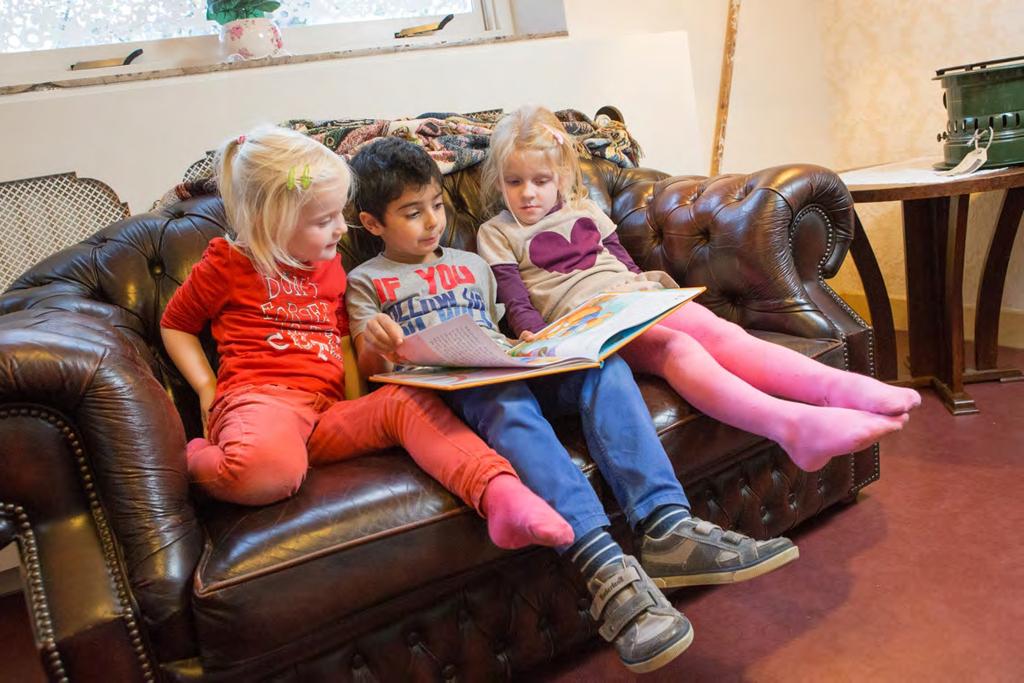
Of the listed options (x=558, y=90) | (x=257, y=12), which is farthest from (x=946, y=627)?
(x=257, y=12)

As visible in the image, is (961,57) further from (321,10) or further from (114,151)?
(114,151)

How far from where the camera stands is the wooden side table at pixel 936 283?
221cm

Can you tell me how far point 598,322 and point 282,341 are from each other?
1.89ft

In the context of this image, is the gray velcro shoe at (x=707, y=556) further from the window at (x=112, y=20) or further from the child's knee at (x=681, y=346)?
the window at (x=112, y=20)

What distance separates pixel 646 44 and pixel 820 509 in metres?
1.66

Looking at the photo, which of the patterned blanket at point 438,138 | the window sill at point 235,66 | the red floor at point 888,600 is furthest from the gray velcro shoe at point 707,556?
the window sill at point 235,66

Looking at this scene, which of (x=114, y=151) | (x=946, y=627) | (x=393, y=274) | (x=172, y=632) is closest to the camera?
(x=172, y=632)

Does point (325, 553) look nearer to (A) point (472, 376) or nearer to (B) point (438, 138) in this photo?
(A) point (472, 376)

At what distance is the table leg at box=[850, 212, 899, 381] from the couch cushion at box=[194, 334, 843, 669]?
1.34 metres

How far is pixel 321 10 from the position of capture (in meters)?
2.72

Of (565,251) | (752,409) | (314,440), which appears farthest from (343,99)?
(752,409)

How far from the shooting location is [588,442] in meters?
1.38

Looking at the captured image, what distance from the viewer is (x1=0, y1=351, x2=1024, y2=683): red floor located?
52.3 inches

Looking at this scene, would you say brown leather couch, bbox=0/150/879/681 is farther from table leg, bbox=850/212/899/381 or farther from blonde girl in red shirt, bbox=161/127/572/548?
table leg, bbox=850/212/899/381
